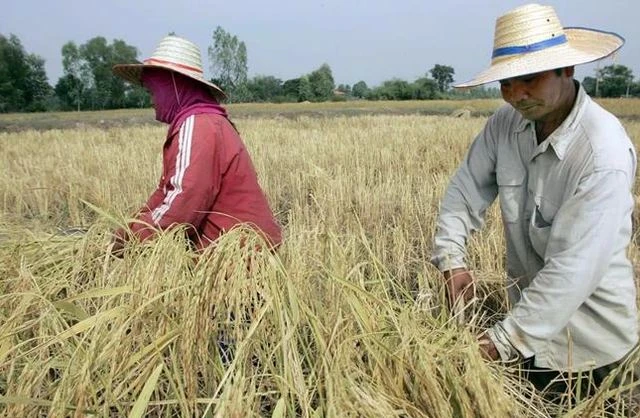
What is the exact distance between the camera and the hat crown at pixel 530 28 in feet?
4.51

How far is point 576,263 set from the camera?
47.3 inches

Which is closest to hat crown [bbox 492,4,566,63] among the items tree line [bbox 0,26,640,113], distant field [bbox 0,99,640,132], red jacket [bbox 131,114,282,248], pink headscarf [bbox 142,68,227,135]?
red jacket [bbox 131,114,282,248]

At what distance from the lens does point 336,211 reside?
3922 millimetres

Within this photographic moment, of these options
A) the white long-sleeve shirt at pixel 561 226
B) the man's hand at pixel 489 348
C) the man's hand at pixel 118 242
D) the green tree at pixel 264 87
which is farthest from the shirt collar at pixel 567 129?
the green tree at pixel 264 87

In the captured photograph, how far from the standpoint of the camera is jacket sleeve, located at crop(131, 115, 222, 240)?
1.70 m

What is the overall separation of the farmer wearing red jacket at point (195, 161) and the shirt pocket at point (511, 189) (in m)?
0.80

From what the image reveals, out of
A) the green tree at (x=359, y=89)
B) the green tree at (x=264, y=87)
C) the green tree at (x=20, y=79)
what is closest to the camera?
the green tree at (x=20, y=79)

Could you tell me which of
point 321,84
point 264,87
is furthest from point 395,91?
point 264,87

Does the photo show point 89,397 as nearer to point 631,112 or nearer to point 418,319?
point 418,319

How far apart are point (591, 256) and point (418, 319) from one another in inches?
17.5

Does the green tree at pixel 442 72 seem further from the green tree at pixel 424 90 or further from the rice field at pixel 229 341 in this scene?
the rice field at pixel 229 341

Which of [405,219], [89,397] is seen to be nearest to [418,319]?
[89,397]

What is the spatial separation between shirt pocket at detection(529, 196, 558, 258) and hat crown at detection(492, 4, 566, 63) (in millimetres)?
440

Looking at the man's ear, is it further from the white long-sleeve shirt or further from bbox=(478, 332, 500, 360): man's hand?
bbox=(478, 332, 500, 360): man's hand
